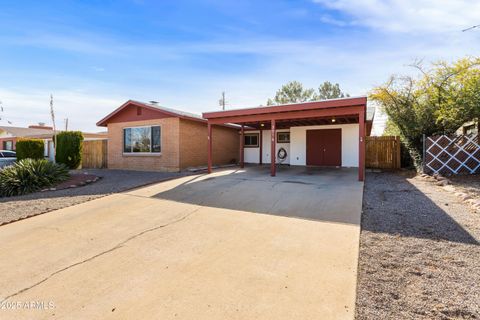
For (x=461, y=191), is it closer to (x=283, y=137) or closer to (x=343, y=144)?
(x=343, y=144)

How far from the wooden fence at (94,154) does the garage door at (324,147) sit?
12549 millimetres

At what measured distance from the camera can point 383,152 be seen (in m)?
13.1

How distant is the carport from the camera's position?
31.6 feet

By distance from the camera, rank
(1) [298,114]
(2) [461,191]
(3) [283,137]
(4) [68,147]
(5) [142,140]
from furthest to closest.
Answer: (3) [283,137]
(4) [68,147]
(5) [142,140]
(1) [298,114]
(2) [461,191]

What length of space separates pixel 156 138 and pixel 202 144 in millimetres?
2449

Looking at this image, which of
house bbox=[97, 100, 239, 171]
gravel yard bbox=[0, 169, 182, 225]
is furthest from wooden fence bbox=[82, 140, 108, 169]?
gravel yard bbox=[0, 169, 182, 225]

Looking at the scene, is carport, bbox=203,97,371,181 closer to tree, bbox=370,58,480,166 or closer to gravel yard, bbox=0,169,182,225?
tree, bbox=370,58,480,166

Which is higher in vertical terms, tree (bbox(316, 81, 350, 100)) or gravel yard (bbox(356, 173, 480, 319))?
tree (bbox(316, 81, 350, 100))

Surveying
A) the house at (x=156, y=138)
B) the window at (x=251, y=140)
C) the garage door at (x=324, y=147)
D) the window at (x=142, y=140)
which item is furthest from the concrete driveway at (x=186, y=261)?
the window at (x=251, y=140)

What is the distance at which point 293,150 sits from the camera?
15.3m

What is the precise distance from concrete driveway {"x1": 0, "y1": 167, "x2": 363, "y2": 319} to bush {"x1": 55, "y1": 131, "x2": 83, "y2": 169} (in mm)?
9913

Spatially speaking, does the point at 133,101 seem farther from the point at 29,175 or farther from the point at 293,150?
the point at 293,150

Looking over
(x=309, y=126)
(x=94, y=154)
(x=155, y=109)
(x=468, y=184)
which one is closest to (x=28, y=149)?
(x=94, y=154)

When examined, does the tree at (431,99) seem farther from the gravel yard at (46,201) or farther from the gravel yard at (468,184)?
the gravel yard at (46,201)
